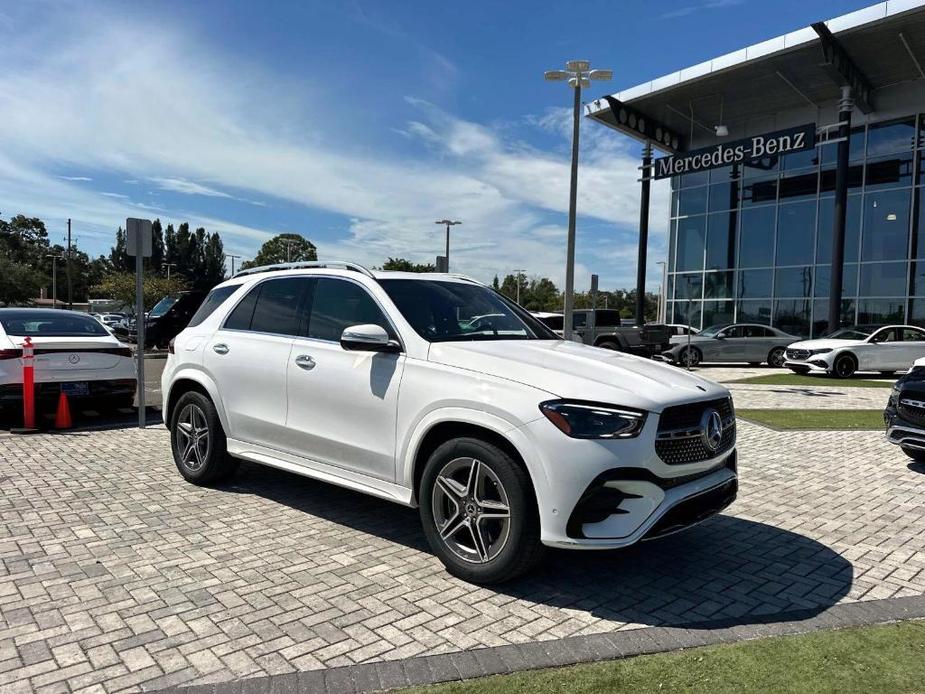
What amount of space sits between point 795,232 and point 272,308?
2696 centimetres

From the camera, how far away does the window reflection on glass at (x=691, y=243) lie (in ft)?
98.7

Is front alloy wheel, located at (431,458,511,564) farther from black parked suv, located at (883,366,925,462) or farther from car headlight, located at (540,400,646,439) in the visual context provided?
black parked suv, located at (883,366,925,462)

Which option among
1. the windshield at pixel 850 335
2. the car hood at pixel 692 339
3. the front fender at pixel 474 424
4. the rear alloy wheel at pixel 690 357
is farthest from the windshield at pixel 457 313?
the car hood at pixel 692 339

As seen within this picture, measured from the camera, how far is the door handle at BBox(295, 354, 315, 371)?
14.7 ft

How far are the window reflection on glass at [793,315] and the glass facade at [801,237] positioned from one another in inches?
1.6

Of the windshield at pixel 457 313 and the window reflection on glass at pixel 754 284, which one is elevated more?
the window reflection on glass at pixel 754 284

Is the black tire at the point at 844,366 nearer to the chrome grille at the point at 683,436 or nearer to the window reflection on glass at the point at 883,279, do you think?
the window reflection on glass at the point at 883,279

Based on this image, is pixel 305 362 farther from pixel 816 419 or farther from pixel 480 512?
pixel 816 419

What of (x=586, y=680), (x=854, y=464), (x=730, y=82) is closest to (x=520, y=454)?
(x=586, y=680)

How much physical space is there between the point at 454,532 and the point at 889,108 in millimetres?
28482

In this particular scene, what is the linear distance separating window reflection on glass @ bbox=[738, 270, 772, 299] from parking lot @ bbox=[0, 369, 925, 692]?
23.7 metres

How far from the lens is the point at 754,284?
28.2 m

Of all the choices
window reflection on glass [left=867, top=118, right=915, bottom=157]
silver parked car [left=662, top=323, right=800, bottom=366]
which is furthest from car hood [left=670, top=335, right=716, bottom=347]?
window reflection on glass [left=867, top=118, right=915, bottom=157]

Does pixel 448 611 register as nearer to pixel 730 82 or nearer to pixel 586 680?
pixel 586 680
